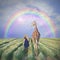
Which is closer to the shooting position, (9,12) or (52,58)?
(52,58)

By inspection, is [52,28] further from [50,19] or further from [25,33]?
[25,33]

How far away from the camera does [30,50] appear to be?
278 cm

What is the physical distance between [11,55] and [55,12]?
819 mm

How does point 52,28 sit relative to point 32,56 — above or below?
above

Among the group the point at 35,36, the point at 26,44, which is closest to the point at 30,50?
the point at 26,44

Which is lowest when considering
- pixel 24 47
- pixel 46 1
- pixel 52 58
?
pixel 52 58

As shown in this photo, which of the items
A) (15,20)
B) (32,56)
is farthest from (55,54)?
(15,20)

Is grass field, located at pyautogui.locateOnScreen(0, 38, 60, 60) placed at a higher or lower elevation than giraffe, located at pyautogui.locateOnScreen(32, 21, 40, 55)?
lower

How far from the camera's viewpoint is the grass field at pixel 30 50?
275 cm

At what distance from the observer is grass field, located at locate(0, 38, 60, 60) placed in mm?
2746

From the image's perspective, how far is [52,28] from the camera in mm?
2824

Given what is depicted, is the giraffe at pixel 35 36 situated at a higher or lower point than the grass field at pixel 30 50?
higher

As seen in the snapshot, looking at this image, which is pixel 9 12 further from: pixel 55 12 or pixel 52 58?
pixel 52 58

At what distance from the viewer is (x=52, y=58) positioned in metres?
2.72
